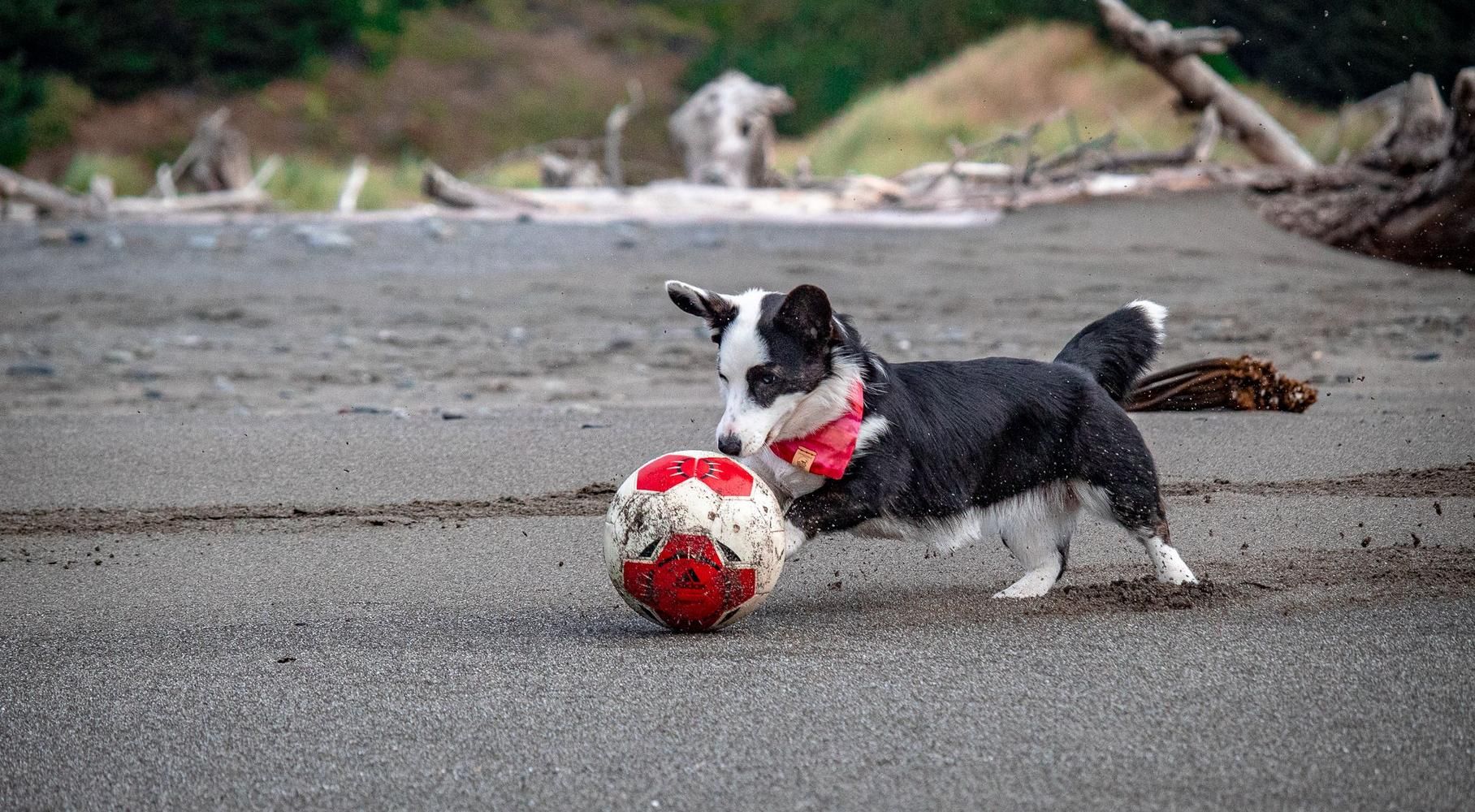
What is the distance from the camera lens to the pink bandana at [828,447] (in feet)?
13.7

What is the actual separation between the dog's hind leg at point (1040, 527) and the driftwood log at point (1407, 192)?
24.7ft

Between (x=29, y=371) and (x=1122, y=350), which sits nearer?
(x=1122, y=350)

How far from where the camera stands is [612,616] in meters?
4.22

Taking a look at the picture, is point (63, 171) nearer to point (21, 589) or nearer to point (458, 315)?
point (458, 315)

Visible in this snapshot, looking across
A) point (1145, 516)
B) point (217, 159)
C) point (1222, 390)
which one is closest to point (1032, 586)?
point (1145, 516)

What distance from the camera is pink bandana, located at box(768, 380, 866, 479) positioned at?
4.17 metres

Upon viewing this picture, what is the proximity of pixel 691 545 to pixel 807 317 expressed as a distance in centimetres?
80

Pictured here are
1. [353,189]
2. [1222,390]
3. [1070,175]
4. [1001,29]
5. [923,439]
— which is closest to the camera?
[923,439]

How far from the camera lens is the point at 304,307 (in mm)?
10695

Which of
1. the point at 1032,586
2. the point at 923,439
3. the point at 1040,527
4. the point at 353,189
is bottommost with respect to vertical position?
the point at 353,189

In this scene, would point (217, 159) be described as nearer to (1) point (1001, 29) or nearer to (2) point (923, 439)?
(1) point (1001, 29)

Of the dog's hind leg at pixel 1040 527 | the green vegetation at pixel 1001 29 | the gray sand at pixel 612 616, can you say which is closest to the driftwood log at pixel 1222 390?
the gray sand at pixel 612 616

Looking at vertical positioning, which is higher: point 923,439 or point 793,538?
point 923,439

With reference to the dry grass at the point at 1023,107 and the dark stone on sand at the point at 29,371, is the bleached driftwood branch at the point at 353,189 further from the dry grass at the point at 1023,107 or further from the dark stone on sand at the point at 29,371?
the dark stone on sand at the point at 29,371
